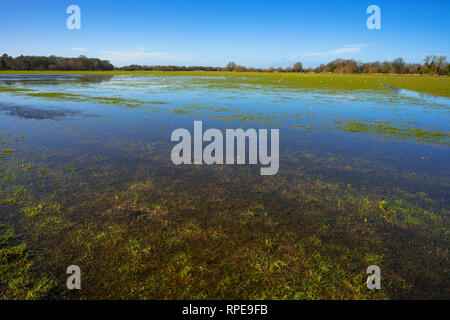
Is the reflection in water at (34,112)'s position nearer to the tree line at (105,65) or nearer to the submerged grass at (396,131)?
the submerged grass at (396,131)

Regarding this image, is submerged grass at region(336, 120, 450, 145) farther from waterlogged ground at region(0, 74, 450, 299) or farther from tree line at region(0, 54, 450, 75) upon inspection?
tree line at region(0, 54, 450, 75)

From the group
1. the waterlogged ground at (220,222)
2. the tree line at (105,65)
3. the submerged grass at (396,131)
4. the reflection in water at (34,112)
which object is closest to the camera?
the waterlogged ground at (220,222)

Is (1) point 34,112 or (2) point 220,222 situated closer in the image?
(2) point 220,222

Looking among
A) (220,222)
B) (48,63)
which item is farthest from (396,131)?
(48,63)

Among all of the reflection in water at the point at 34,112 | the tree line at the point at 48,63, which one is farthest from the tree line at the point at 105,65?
the reflection in water at the point at 34,112

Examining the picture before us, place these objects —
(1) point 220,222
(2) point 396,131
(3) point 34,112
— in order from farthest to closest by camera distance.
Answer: (3) point 34,112, (2) point 396,131, (1) point 220,222

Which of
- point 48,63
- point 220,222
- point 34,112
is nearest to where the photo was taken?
point 220,222

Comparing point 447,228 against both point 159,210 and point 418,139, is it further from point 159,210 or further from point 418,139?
point 418,139

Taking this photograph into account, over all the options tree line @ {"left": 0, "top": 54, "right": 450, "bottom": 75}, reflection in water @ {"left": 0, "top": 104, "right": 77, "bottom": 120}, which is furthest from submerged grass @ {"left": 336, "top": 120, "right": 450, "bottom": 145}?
tree line @ {"left": 0, "top": 54, "right": 450, "bottom": 75}

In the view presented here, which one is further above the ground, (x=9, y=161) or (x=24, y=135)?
(x=24, y=135)

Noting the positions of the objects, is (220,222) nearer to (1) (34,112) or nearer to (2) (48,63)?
(1) (34,112)

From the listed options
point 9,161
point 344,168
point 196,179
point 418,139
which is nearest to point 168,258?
point 196,179

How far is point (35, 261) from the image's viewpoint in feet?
15.3
